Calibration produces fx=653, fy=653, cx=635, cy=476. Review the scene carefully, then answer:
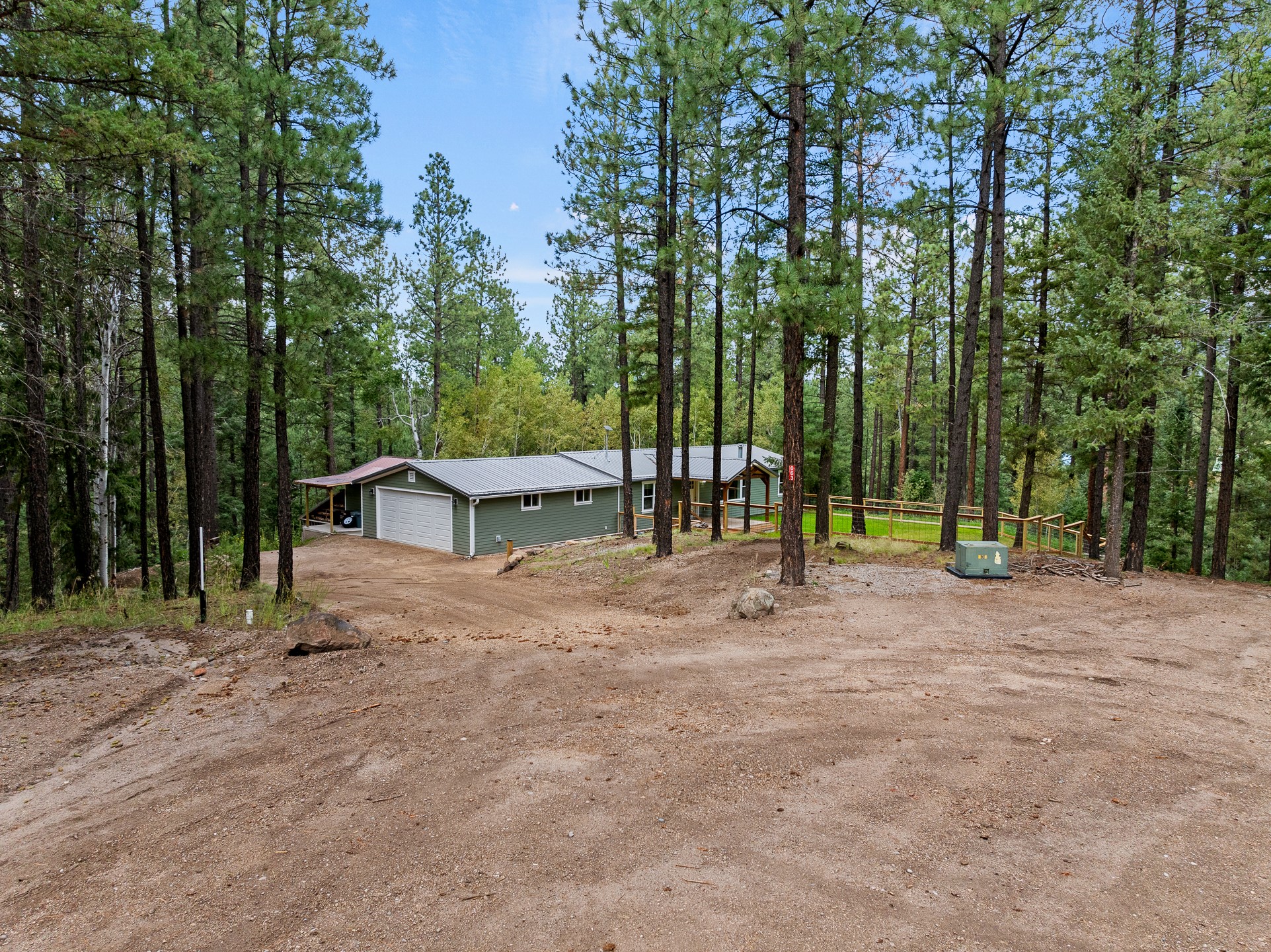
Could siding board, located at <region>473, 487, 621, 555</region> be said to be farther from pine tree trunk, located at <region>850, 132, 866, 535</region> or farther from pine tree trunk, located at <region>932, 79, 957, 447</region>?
pine tree trunk, located at <region>932, 79, 957, 447</region>

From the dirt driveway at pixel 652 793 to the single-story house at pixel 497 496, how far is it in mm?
13134

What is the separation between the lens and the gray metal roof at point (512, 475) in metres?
22.5

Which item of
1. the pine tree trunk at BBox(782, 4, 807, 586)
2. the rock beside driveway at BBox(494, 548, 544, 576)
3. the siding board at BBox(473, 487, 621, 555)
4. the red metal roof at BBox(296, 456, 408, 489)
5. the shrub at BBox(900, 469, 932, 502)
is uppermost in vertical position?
the pine tree trunk at BBox(782, 4, 807, 586)

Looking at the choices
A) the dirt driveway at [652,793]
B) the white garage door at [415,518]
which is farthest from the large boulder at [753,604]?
the white garage door at [415,518]

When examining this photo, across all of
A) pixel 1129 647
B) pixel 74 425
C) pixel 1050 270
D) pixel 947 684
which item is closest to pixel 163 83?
pixel 74 425

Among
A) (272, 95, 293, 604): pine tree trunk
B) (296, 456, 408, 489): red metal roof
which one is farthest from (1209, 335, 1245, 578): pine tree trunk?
(296, 456, 408, 489): red metal roof

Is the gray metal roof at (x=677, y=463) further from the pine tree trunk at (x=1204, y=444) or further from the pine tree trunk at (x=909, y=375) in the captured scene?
the pine tree trunk at (x=1204, y=444)

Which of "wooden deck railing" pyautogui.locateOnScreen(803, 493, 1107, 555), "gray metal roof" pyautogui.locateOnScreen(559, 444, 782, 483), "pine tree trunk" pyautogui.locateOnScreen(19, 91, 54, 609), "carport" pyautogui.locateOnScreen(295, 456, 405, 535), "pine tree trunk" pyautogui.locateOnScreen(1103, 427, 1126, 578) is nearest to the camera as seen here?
"pine tree trunk" pyautogui.locateOnScreen(19, 91, 54, 609)

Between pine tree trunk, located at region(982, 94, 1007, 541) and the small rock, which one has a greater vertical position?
pine tree trunk, located at region(982, 94, 1007, 541)

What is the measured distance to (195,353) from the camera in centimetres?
1150

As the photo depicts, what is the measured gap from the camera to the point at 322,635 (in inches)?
328

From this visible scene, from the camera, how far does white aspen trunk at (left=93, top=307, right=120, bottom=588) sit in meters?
13.0

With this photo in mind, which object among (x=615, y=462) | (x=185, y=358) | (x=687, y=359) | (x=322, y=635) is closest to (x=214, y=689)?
(x=322, y=635)

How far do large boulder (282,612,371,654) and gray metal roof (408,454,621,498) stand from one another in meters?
13.1
